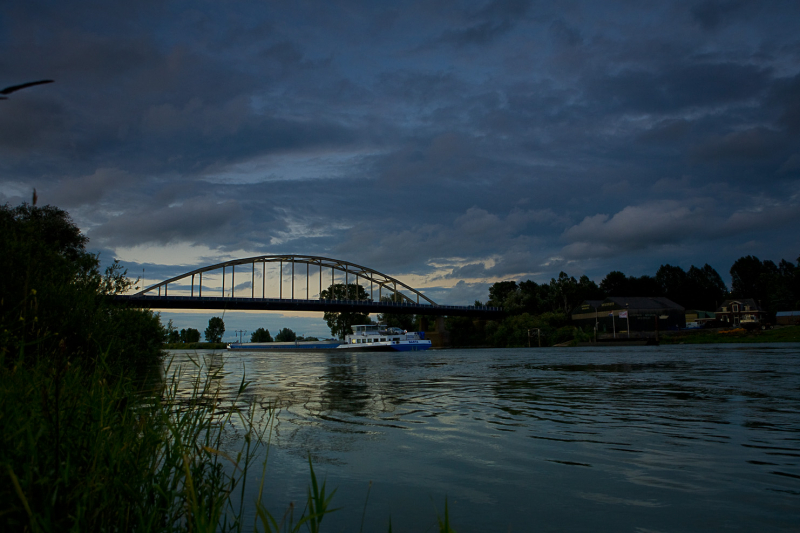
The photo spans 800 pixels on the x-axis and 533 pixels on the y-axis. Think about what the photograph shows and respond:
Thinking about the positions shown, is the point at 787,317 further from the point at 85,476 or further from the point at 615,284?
the point at 85,476

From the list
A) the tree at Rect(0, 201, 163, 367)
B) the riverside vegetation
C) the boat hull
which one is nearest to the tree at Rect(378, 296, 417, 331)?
the boat hull

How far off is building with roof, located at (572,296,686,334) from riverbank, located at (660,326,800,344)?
892cm

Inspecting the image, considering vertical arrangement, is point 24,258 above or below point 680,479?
above

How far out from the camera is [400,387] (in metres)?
19.5

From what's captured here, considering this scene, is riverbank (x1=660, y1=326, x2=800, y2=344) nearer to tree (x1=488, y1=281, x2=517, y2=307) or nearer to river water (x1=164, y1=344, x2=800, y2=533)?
tree (x1=488, y1=281, x2=517, y2=307)

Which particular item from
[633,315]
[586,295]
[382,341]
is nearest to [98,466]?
[382,341]

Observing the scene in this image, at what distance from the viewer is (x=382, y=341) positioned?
8869 centimetres

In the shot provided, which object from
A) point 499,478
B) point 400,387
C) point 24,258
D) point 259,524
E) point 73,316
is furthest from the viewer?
point 400,387

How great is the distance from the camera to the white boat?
283 ft

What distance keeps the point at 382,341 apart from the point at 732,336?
50199 millimetres

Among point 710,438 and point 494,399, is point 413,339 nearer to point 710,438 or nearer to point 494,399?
point 494,399

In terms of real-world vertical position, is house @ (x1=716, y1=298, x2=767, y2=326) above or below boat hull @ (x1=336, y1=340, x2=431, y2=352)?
above

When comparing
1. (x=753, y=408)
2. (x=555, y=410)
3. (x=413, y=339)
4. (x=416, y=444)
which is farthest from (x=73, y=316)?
(x=413, y=339)

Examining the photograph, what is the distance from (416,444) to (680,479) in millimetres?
3770
